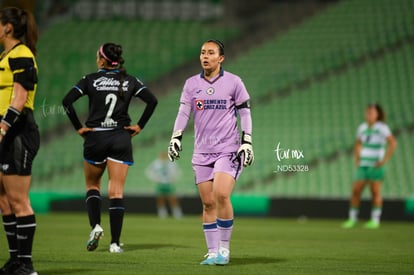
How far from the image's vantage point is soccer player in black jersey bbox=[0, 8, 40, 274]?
6.86m

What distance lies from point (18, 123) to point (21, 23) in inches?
31.6

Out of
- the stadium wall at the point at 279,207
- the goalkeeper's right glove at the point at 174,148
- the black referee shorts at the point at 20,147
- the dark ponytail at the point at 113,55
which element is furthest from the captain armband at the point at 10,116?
the stadium wall at the point at 279,207

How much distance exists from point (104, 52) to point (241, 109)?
1.96 metres

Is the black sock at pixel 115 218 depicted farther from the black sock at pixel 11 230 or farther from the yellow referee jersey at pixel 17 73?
the yellow referee jersey at pixel 17 73

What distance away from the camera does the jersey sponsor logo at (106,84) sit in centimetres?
970

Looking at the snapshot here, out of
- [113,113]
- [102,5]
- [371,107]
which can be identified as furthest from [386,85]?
[113,113]

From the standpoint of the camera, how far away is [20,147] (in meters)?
6.95

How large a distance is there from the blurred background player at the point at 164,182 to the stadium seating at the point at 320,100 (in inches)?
19.4

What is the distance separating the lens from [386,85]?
23.5 m

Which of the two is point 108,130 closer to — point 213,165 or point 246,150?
point 213,165

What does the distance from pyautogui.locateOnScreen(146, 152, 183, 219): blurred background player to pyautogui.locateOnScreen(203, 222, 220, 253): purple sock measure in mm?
11724

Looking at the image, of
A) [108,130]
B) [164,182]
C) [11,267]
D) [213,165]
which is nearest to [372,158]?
[164,182]

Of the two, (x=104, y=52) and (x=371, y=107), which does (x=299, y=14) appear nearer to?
(x=371, y=107)

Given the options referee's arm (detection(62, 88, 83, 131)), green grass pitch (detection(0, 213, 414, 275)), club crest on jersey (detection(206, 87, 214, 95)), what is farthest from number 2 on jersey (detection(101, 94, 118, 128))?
club crest on jersey (detection(206, 87, 214, 95))
